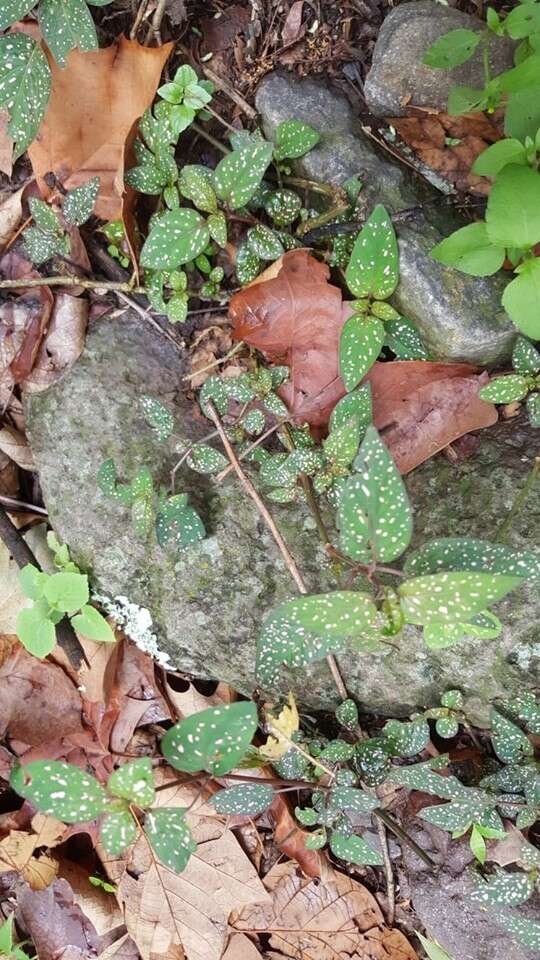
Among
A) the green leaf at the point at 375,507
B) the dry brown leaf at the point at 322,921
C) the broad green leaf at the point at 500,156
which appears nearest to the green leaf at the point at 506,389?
the broad green leaf at the point at 500,156

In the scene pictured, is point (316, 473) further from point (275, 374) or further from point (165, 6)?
point (165, 6)

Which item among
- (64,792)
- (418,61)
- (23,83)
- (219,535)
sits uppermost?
(23,83)

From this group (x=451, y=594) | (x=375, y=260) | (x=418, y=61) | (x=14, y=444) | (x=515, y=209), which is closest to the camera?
(x=451, y=594)

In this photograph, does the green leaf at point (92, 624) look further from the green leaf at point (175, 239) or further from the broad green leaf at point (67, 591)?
the green leaf at point (175, 239)

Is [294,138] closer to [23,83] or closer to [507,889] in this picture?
[23,83]

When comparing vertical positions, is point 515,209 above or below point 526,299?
above

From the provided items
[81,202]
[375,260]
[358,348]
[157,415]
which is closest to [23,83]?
[81,202]

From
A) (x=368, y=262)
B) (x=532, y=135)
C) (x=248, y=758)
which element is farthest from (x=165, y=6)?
(x=248, y=758)

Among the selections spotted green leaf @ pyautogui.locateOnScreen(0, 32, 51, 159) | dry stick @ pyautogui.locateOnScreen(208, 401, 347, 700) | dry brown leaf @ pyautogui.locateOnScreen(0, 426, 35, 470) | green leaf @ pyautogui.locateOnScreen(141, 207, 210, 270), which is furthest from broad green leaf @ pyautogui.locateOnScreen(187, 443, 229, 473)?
spotted green leaf @ pyautogui.locateOnScreen(0, 32, 51, 159)
